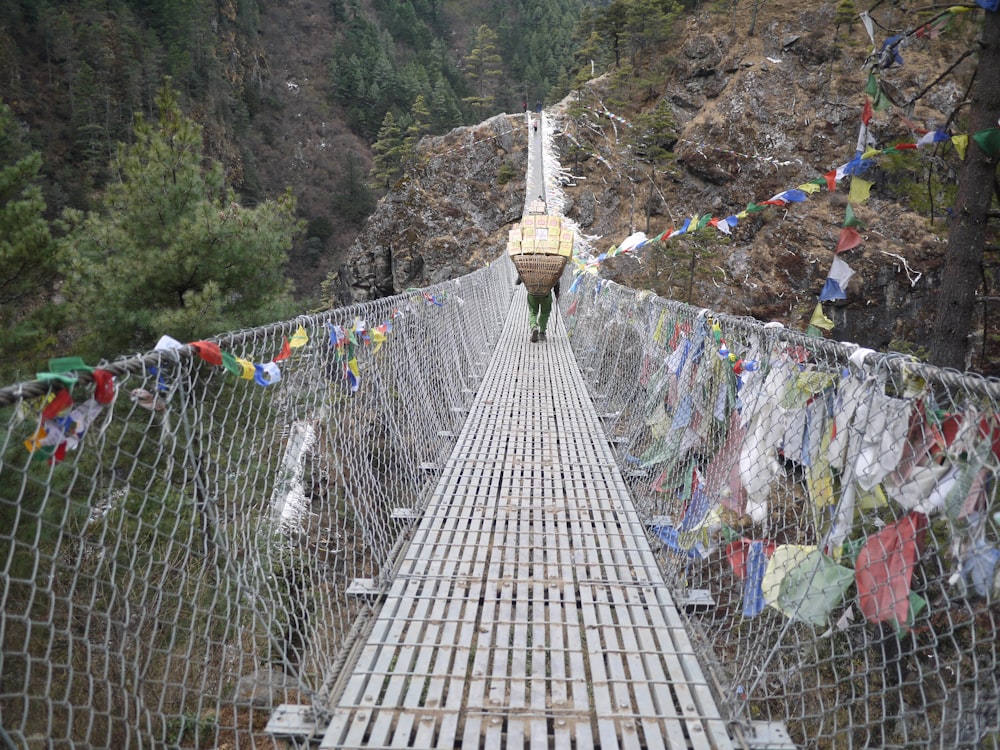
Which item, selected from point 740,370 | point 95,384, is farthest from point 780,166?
point 95,384

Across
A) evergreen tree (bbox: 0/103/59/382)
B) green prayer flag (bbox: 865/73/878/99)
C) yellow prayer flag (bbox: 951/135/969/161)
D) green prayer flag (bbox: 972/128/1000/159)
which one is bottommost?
evergreen tree (bbox: 0/103/59/382)

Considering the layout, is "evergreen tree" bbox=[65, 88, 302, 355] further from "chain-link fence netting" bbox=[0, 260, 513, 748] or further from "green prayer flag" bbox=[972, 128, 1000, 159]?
"green prayer flag" bbox=[972, 128, 1000, 159]

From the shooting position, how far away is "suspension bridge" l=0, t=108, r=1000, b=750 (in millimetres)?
1223

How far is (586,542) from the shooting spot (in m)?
2.60

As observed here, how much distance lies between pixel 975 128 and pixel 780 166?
1469 cm

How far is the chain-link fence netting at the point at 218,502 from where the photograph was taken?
1177mm

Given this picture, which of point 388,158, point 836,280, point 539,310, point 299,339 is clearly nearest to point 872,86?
point 836,280

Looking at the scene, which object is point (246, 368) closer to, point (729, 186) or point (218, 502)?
point (218, 502)

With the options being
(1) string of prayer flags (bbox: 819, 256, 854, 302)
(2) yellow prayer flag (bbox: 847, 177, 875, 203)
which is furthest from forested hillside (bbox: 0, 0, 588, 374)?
(2) yellow prayer flag (bbox: 847, 177, 875, 203)

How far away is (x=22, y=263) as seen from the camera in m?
4.76

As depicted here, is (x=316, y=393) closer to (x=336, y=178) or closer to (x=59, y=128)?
(x=59, y=128)

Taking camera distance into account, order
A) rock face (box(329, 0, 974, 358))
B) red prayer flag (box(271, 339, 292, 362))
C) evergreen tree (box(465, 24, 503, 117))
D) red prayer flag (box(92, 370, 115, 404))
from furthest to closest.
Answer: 1. evergreen tree (box(465, 24, 503, 117))
2. rock face (box(329, 0, 974, 358))
3. red prayer flag (box(271, 339, 292, 362))
4. red prayer flag (box(92, 370, 115, 404))

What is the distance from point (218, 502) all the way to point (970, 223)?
5.01m

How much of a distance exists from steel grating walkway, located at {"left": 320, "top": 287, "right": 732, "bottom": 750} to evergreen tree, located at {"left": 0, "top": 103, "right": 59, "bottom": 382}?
3.87 metres
